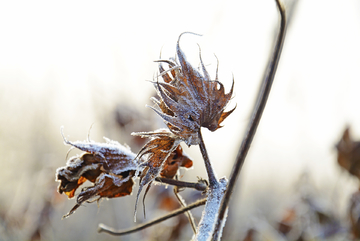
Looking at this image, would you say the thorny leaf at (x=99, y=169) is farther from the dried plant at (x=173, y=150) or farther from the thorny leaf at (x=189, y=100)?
the thorny leaf at (x=189, y=100)

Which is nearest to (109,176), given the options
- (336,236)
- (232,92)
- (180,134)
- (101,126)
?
(180,134)

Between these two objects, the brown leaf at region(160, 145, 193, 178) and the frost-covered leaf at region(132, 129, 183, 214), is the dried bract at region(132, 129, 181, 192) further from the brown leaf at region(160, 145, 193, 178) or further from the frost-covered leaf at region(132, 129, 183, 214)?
the brown leaf at region(160, 145, 193, 178)

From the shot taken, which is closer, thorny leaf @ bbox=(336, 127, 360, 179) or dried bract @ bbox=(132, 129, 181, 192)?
dried bract @ bbox=(132, 129, 181, 192)

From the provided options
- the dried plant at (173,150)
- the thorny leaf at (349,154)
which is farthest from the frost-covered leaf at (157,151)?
the thorny leaf at (349,154)

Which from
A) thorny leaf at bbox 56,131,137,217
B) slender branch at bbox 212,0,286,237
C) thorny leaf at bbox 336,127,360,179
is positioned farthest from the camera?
thorny leaf at bbox 336,127,360,179

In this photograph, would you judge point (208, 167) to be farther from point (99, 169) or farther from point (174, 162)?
point (99, 169)

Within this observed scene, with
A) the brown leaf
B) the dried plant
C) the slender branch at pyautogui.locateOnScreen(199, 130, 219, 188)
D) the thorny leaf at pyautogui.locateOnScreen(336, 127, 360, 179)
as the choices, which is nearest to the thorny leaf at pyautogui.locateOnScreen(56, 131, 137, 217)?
the dried plant

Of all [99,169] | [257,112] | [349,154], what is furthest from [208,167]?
[349,154]

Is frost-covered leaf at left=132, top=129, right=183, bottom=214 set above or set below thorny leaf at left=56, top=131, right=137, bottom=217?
above
